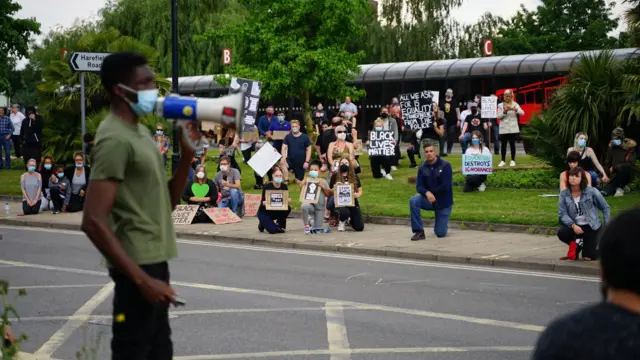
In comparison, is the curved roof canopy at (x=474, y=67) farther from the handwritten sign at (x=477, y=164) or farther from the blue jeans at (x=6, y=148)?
the handwritten sign at (x=477, y=164)

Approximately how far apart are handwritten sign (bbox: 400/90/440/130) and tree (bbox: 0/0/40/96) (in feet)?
46.5

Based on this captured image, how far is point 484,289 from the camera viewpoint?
1295 centimetres

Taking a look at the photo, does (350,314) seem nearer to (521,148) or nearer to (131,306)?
(131,306)

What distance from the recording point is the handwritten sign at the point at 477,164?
2308 centimetres

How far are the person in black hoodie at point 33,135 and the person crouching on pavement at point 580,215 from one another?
19.8 meters

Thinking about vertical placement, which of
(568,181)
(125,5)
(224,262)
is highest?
(125,5)

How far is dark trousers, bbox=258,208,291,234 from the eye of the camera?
1950 centimetres

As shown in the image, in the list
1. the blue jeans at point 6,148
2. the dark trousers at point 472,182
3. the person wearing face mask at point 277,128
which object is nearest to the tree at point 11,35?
the blue jeans at point 6,148

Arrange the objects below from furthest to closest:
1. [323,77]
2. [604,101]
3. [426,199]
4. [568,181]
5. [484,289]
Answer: [323,77], [604,101], [426,199], [568,181], [484,289]

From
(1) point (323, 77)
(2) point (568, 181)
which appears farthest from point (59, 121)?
(2) point (568, 181)

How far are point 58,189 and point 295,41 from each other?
843cm

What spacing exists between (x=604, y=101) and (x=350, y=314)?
13536mm

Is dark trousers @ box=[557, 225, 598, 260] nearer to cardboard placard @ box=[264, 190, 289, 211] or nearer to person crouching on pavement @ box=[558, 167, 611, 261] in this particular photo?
person crouching on pavement @ box=[558, 167, 611, 261]

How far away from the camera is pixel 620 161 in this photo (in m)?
21.6
